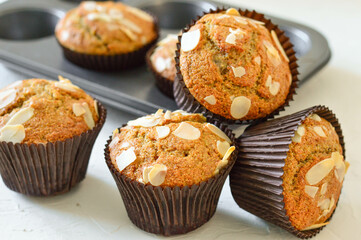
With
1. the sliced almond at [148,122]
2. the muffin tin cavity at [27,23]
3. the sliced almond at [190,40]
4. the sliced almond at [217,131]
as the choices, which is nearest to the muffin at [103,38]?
the muffin tin cavity at [27,23]

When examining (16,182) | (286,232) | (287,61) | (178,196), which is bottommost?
(16,182)

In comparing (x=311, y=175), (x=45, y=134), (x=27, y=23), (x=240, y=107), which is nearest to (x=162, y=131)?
(x=240, y=107)

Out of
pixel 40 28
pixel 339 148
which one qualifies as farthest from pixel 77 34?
pixel 339 148

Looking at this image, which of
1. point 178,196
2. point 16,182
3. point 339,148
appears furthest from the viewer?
point 16,182

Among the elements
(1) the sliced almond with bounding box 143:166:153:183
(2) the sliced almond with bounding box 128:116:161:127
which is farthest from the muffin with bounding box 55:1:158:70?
(1) the sliced almond with bounding box 143:166:153:183

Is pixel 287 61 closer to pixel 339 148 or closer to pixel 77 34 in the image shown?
pixel 339 148

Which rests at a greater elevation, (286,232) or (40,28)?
(286,232)
